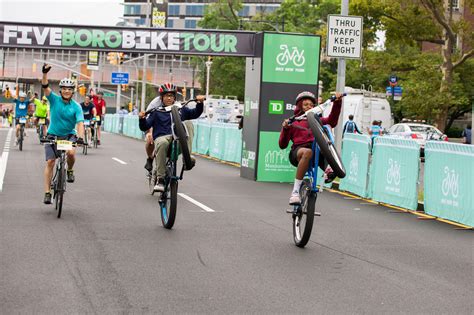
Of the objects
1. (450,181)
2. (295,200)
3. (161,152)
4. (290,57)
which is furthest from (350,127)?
(295,200)

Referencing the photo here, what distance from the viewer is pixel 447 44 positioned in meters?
44.8

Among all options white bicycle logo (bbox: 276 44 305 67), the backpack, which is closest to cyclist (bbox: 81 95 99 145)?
white bicycle logo (bbox: 276 44 305 67)

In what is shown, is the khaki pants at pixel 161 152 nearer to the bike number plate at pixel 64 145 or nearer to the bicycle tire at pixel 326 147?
the bike number plate at pixel 64 145

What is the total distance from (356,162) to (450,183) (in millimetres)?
4343

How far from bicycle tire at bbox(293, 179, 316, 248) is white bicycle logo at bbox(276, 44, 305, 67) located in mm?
10621

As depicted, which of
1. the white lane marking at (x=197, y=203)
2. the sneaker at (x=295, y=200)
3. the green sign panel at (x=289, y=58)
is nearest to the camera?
the sneaker at (x=295, y=200)

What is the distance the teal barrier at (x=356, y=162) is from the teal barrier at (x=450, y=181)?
8.80 ft

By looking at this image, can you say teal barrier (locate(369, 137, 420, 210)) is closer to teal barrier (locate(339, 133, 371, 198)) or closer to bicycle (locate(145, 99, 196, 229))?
teal barrier (locate(339, 133, 371, 198))

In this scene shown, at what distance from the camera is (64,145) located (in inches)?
465

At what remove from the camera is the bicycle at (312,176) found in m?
9.42

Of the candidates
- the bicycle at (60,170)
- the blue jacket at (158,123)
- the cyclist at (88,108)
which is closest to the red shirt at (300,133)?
the blue jacket at (158,123)

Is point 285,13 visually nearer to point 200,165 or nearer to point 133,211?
point 200,165

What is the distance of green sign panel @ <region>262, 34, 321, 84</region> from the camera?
2027 cm

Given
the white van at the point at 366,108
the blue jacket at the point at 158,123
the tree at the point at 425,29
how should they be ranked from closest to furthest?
the blue jacket at the point at 158,123 → the white van at the point at 366,108 → the tree at the point at 425,29
